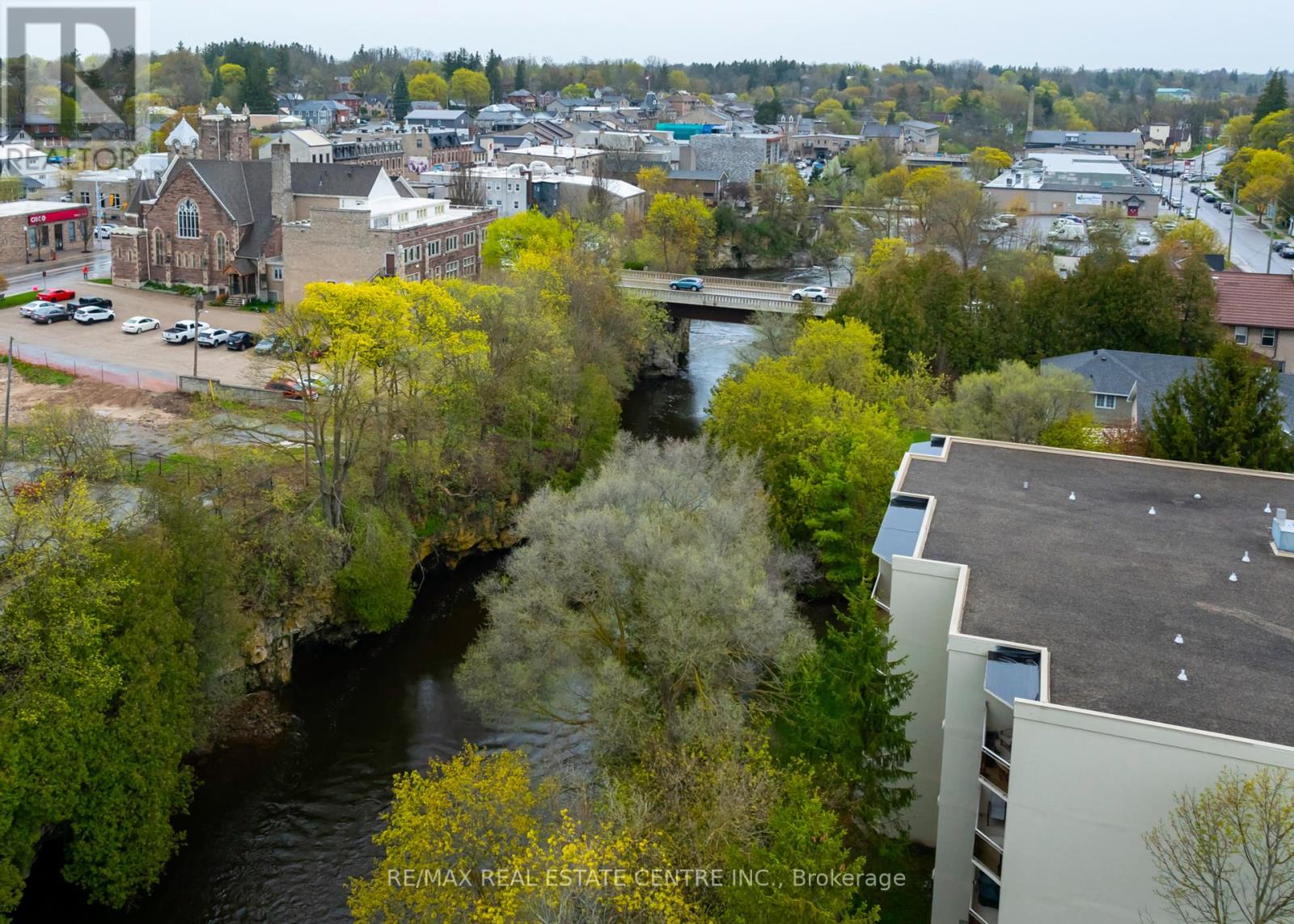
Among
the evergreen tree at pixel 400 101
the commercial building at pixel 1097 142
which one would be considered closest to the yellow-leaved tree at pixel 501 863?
the evergreen tree at pixel 400 101

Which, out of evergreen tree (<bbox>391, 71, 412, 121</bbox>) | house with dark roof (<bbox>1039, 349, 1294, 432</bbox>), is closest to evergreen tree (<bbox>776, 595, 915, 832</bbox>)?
house with dark roof (<bbox>1039, 349, 1294, 432</bbox>)

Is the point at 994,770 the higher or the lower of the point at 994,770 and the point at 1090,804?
the lower

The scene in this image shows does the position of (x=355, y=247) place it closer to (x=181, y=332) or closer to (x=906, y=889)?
(x=181, y=332)

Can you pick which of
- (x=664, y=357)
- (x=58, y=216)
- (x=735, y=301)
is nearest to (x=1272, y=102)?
(x=735, y=301)

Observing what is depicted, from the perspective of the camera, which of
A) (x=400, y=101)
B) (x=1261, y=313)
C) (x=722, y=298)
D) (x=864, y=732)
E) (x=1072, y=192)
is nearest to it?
(x=864, y=732)

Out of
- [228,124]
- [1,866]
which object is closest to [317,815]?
[1,866]

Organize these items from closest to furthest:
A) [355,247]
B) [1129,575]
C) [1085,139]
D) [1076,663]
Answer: [1076,663] < [1129,575] < [355,247] < [1085,139]
